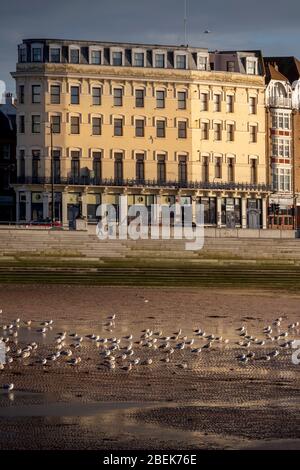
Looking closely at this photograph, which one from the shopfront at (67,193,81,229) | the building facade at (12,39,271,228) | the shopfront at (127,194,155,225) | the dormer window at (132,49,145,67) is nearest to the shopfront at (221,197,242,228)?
the building facade at (12,39,271,228)

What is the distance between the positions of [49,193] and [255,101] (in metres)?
19.6

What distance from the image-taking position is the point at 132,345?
32438mm

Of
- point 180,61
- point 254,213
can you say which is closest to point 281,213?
point 254,213

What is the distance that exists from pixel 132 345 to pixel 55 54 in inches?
2535

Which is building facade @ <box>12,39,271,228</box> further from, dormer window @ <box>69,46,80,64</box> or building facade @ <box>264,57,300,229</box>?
building facade @ <box>264,57,300,229</box>

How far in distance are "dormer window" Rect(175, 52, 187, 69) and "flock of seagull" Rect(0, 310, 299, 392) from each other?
61.9 m

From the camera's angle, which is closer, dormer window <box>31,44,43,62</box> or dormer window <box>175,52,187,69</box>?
dormer window <box>31,44,43,62</box>

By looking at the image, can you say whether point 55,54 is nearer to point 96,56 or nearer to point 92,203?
point 96,56

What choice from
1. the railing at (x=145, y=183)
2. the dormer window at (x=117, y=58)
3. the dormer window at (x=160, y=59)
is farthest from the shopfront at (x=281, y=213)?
the dormer window at (x=117, y=58)

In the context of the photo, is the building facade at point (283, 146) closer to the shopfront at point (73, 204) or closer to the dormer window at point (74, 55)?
the shopfront at point (73, 204)

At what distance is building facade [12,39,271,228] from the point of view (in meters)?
94.5

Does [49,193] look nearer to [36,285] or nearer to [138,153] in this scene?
[138,153]

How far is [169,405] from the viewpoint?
22.9 metres

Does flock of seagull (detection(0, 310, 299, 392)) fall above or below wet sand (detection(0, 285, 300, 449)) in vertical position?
above
